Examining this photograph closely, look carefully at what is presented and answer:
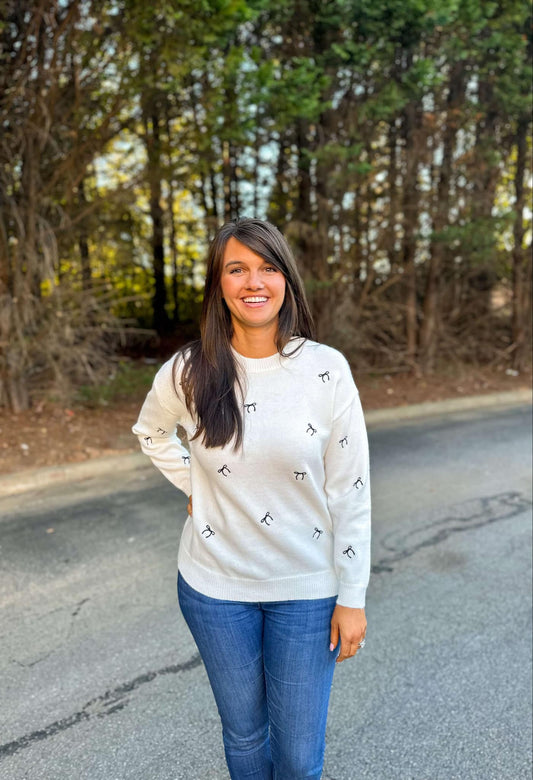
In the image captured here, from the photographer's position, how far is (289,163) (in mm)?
11328

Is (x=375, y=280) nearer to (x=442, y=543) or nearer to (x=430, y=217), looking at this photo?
(x=430, y=217)

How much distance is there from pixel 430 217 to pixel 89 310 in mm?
6460

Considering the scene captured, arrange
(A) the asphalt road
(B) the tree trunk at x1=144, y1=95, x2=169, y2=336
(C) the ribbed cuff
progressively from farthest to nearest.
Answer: (B) the tree trunk at x1=144, y1=95, x2=169, y2=336
(A) the asphalt road
(C) the ribbed cuff

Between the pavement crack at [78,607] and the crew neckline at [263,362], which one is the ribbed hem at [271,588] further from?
the pavement crack at [78,607]

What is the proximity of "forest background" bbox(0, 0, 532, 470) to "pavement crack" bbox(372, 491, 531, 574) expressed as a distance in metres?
4.34

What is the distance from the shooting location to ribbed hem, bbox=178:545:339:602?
1680 millimetres

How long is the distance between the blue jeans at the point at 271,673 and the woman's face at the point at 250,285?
0.80 m

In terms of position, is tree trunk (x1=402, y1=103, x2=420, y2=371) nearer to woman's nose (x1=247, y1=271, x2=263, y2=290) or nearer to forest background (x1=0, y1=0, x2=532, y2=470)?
forest background (x1=0, y1=0, x2=532, y2=470)

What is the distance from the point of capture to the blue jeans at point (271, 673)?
5.45 ft

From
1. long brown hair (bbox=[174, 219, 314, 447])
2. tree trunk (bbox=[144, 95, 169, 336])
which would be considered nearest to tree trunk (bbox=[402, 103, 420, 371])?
tree trunk (bbox=[144, 95, 169, 336])

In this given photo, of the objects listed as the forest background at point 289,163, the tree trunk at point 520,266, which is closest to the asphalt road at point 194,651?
the forest background at point 289,163

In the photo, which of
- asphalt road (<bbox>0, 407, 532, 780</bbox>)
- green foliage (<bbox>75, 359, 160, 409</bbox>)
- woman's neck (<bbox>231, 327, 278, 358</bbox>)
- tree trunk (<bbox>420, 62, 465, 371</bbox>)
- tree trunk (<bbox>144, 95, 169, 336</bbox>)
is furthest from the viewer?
tree trunk (<bbox>420, 62, 465, 371</bbox>)

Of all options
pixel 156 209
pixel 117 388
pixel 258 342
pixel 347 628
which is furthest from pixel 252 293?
pixel 156 209

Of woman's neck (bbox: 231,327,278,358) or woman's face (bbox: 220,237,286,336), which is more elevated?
woman's face (bbox: 220,237,286,336)
